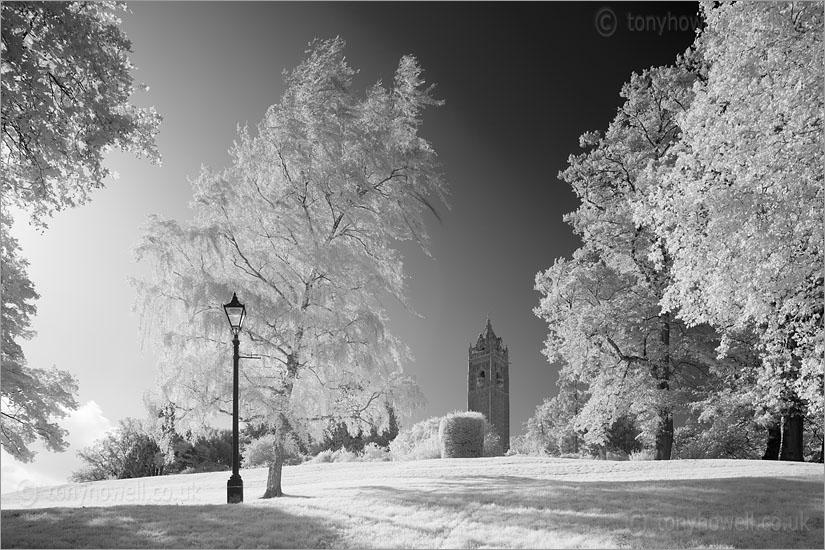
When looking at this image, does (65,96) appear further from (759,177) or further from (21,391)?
(759,177)

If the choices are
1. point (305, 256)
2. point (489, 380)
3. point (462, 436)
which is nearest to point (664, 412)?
point (462, 436)

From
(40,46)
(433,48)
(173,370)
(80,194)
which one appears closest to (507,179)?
(433,48)

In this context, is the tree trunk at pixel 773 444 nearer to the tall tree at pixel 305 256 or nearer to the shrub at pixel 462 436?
the shrub at pixel 462 436

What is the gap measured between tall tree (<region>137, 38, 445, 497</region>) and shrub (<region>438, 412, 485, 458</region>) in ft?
35.4

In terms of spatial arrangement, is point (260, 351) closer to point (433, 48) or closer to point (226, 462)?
point (433, 48)

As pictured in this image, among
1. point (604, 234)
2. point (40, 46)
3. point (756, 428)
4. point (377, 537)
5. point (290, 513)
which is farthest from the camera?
point (756, 428)

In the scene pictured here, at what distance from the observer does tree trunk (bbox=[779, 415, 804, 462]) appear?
22391 millimetres

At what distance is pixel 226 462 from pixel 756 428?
33827 mm

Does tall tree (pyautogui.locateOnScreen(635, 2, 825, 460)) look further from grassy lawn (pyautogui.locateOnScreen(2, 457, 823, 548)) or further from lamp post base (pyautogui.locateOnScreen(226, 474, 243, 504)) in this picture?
lamp post base (pyautogui.locateOnScreen(226, 474, 243, 504))

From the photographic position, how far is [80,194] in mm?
11875

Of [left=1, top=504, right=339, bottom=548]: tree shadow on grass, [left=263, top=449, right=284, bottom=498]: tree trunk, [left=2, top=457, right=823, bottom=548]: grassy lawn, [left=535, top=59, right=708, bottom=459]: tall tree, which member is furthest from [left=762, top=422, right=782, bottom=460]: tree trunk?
[left=1, top=504, right=339, bottom=548]: tree shadow on grass

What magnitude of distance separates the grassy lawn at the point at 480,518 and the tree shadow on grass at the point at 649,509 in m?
0.02

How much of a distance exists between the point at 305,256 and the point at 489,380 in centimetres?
9254

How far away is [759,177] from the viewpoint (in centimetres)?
1142
